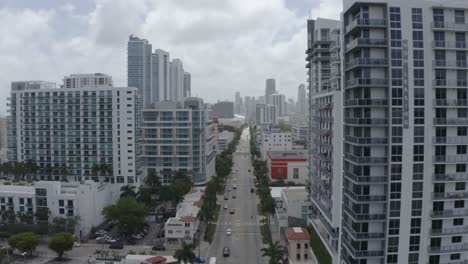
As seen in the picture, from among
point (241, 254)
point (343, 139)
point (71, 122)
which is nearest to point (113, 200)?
point (71, 122)

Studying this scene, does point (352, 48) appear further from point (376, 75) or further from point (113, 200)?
point (113, 200)

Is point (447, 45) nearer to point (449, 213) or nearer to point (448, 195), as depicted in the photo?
point (448, 195)

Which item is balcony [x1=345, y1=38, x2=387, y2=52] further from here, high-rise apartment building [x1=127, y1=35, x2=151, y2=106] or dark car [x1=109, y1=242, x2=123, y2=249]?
high-rise apartment building [x1=127, y1=35, x2=151, y2=106]

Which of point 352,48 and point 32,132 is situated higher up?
point 352,48

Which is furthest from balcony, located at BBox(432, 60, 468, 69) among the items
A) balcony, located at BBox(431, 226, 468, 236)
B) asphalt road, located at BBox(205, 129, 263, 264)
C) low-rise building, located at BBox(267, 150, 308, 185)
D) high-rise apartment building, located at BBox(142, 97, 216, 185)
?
low-rise building, located at BBox(267, 150, 308, 185)

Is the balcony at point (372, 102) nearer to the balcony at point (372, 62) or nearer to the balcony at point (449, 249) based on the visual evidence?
the balcony at point (372, 62)

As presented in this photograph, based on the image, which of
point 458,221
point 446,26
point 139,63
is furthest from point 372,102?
point 139,63

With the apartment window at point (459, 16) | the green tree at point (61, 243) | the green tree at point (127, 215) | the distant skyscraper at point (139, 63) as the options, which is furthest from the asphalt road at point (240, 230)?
the distant skyscraper at point (139, 63)
